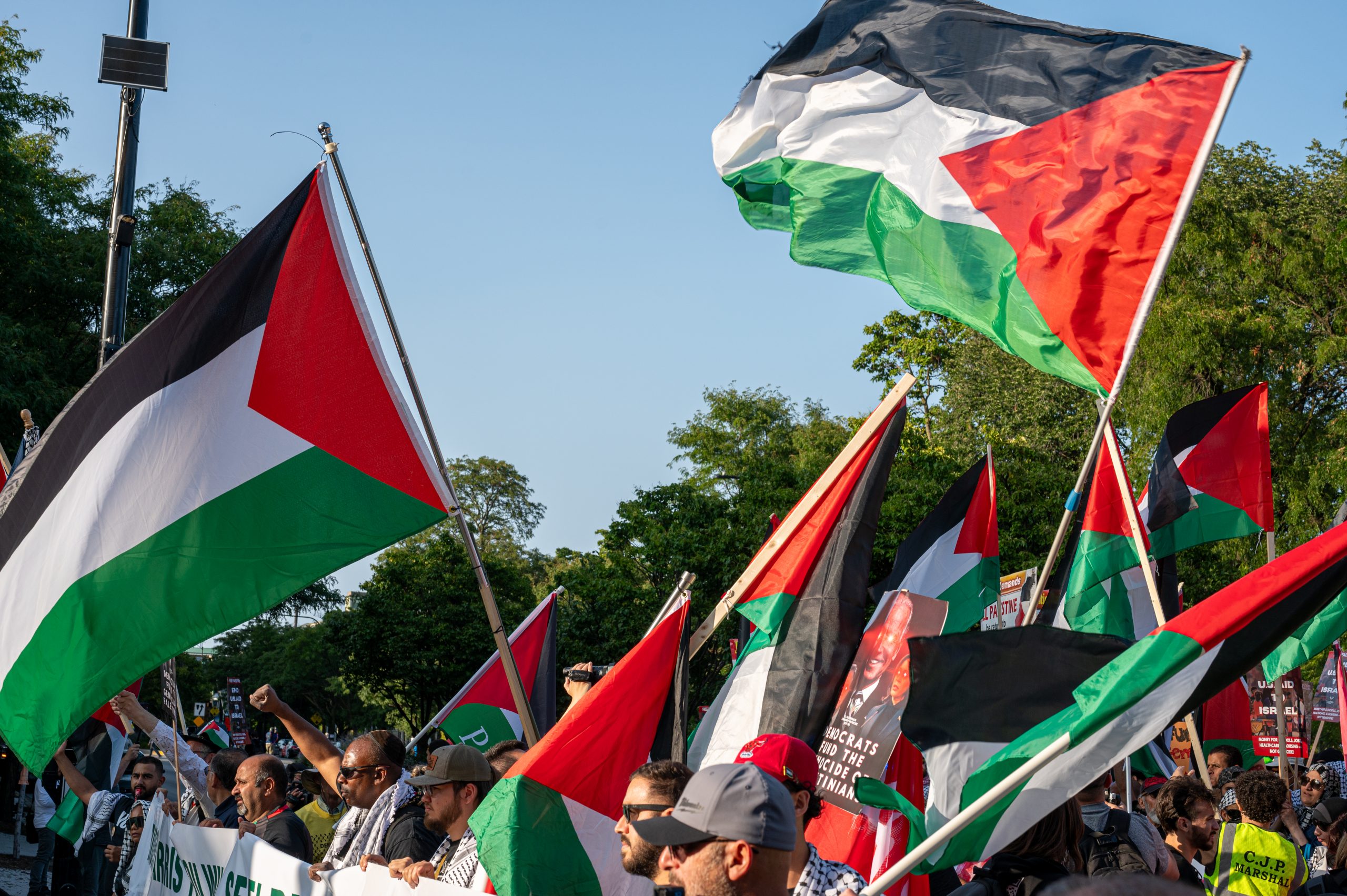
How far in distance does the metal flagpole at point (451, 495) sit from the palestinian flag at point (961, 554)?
2794 millimetres

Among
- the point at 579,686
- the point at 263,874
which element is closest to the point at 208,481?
the point at 263,874

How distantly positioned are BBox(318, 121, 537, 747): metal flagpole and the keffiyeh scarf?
1.90 feet

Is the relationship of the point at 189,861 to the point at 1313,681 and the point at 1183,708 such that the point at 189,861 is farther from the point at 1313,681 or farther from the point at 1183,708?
the point at 1313,681

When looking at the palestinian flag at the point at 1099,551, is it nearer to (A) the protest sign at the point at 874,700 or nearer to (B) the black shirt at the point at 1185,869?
(B) the black shirt at the point at 1185,869

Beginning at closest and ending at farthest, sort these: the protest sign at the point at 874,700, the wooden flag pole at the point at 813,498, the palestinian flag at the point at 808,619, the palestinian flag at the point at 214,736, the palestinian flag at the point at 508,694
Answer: the protest sign at the point at 874,700, the palestinian flag at the point at 808,619, the wooden flag pole at the point at 813,498, the palestinian flag at the point at 508,694, the palestinian flag at the point at 214,736

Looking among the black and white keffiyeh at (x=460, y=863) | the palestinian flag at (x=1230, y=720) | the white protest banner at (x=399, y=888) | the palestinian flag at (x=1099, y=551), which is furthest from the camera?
the palestinian flag at (x=1230, y=720)

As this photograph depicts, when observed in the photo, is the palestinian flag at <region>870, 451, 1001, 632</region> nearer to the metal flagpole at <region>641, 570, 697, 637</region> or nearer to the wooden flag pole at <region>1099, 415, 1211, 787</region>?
the wooden flag pole at <region>1099, 415, 1211, 787</region>

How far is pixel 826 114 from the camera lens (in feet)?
21.8

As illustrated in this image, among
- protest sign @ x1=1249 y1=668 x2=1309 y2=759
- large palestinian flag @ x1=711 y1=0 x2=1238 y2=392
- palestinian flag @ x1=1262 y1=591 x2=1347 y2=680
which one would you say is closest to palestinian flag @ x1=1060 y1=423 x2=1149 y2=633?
palestinian flag @ x1=1262 y1=591 x2=1347 y2=680

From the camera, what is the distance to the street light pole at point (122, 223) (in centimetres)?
873

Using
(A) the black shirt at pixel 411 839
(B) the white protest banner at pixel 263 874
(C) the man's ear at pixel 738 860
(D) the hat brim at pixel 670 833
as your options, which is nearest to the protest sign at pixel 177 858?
(B) the white protest banner at pixel 263 874

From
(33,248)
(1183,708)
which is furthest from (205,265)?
(1183,708)

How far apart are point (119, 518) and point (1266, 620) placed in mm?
4600

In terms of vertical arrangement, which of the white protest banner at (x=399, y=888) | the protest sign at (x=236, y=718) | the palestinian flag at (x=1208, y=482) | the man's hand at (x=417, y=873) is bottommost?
the protest sign at (x=236, y=718)
